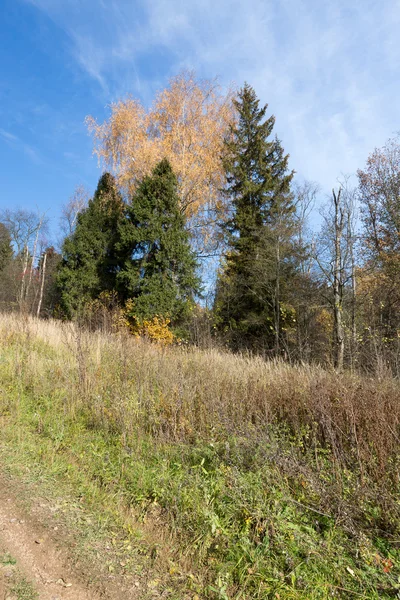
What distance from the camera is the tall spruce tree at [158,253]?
14352mm

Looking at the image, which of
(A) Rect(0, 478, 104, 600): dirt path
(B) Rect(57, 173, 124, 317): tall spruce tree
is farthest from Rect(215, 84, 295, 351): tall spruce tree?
(A) Rect(0, 478, 104, 600): dirt path

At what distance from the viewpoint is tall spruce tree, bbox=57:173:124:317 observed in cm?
1895

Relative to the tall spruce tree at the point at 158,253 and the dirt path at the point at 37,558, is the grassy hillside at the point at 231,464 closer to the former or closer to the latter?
the dirt path at the point at 37,558

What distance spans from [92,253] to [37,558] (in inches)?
750

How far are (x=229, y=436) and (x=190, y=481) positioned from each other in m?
0.77

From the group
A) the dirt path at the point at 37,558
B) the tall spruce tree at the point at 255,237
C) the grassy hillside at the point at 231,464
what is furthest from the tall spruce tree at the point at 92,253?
the dirt path at the point at 37,558

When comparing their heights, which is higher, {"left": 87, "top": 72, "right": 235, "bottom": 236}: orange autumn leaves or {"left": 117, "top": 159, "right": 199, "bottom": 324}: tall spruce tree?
{"left": 87, "top": 72, "right": 235, "bottom": 236}: orange autumn leaves

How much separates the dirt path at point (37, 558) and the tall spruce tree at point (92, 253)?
16140mm

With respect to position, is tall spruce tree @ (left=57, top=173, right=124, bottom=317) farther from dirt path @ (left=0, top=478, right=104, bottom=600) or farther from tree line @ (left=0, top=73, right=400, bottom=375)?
dirt path @ (left=0, top=478, right=104, bottom=600)

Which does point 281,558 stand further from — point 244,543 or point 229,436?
point 229,436

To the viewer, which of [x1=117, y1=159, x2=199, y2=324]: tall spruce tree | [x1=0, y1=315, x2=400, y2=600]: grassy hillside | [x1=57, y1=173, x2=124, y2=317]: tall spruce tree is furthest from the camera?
[x1=57, y1=173, x2=124, y2=317]: tall spruce tree

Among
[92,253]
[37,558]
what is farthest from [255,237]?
[37,558]

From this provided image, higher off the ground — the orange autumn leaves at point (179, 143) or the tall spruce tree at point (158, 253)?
the orange autumn leaves at point (179, 143)

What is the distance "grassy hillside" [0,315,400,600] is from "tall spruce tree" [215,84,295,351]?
32.9ft
